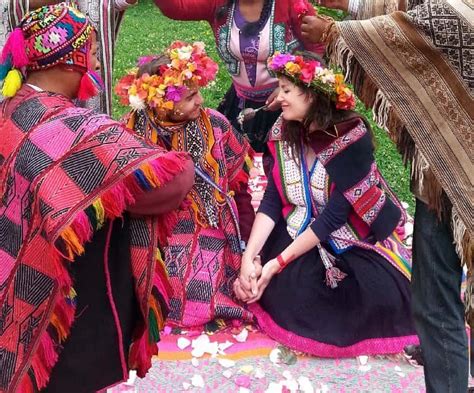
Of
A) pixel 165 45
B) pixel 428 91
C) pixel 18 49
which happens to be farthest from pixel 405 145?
pixel 165 45

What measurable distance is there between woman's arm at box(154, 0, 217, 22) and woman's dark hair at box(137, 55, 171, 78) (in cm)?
93

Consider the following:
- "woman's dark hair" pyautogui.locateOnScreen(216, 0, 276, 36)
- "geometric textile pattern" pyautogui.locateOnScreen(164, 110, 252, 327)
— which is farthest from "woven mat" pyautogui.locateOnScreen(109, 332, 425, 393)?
"woman's dark hair" pyautogui.locateOnScreen(216, 0, 276, 36)

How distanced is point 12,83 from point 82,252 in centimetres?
65

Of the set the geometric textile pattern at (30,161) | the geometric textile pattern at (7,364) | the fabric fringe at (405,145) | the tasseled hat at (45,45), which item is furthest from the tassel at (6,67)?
the fabric fringe at (405,145)

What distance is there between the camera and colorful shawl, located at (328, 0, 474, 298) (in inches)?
88.1

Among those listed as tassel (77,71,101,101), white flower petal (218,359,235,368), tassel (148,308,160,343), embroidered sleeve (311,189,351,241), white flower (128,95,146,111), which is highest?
tassel (77,71,101,101)

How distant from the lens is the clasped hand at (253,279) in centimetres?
367

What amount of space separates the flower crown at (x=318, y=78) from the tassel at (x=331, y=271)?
0.80 metres

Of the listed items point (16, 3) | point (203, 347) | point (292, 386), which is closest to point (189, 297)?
point (203, 347)

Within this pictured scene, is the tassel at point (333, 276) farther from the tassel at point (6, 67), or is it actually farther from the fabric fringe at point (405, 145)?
the tassel at point (6, 67)

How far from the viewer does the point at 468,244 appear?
7.43 ft

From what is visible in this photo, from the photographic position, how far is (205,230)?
392 centimetres

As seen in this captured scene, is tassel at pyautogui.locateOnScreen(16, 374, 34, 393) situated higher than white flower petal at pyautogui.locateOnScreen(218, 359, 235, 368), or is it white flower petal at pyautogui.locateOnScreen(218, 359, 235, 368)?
tassel at pyautogui.locateOnScreen(16, 374, 34, 393)

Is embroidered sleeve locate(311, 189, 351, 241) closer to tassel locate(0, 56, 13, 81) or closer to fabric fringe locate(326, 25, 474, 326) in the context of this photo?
fabric fringe locate(326, 25, 474, 326)
